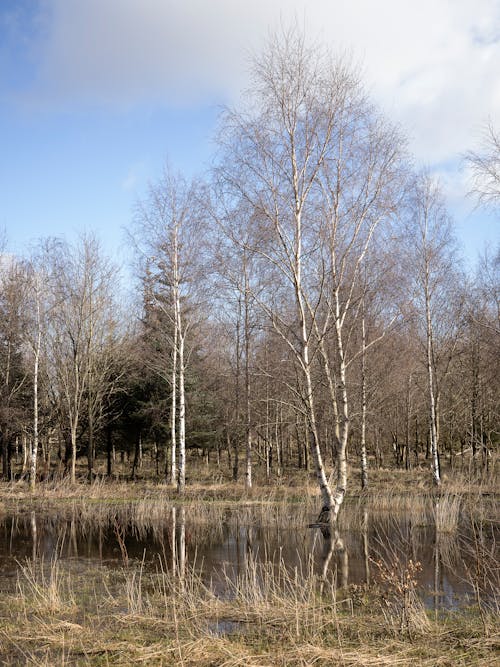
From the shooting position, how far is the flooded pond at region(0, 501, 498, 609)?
29.3 feet

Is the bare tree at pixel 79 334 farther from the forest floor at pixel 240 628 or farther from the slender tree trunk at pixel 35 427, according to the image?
the forest floor at pixel 240 628

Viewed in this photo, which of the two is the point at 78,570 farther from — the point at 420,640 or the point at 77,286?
the point at 77,286

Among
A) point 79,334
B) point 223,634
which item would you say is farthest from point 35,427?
point 223,634

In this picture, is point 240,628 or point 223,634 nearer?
point 223,634

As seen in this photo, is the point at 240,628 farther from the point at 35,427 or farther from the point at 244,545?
the point at 35,427

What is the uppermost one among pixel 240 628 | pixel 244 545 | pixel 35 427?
pixel 35 427

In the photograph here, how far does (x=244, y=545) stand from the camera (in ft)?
39.7

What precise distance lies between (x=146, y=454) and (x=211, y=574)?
37235 mm

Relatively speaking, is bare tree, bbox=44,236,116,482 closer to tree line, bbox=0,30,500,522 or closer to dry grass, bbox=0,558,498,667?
tree line, bbox=0,30,500,522

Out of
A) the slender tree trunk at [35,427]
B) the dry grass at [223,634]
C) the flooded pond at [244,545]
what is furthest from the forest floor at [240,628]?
the slender tree trunk at [35,427]

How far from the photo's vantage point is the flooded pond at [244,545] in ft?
29.3

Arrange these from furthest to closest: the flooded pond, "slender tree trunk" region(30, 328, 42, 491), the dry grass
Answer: "slender tree trunk" region(30, 328, 42, 491) < the flooded pond < the dry grass

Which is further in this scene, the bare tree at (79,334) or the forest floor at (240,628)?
the bare tree at (79,334)

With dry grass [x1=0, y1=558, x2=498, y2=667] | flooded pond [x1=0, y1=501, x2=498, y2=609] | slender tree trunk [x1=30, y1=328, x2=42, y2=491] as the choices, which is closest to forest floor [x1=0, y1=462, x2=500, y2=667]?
A: dry grass [x1=0, y1=558, x2=498, y2=667]
